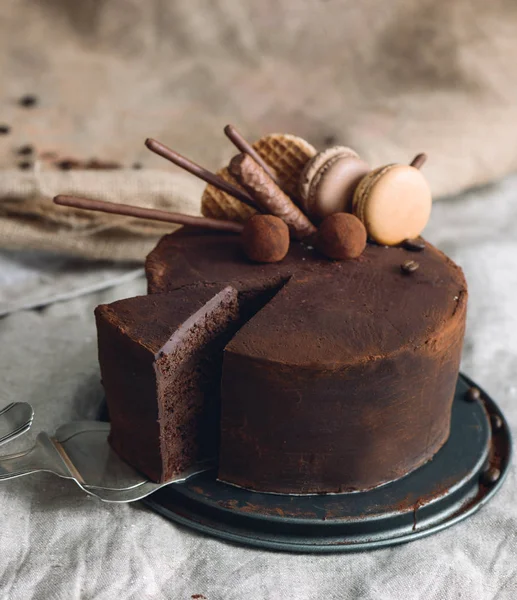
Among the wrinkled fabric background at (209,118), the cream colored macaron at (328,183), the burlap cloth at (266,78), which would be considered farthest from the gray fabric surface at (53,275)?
the cream colored macaron at (328,183)

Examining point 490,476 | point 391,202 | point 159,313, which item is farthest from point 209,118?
point 490,476

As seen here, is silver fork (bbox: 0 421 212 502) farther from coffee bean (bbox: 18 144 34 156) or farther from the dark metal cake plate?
coffee bean (bbox: 18 144 34 156)

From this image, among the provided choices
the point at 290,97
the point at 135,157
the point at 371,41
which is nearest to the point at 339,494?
the point at 135,157

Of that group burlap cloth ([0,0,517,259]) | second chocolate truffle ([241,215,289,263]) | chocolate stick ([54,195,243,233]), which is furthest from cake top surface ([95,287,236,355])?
burlap cloth ([0,0,517,259])

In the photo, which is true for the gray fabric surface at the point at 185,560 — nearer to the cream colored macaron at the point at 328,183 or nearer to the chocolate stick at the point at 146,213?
the chocolate stick at the point at 146,213

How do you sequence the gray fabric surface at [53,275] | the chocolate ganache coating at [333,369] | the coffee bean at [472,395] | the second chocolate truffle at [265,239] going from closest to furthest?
the chocolate ganache coating at [333,369] < the second chocolate truffle at [265,239] < the coffee bean at [472,395] < the gray fabric surface at [53,275]

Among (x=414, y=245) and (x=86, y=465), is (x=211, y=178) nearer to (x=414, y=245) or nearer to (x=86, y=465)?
(x=414, y=245)

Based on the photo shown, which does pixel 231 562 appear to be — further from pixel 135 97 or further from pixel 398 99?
pixel 398 99

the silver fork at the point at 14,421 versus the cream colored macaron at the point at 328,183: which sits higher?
the cream colored macaron at the point at 328,183
